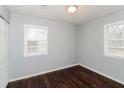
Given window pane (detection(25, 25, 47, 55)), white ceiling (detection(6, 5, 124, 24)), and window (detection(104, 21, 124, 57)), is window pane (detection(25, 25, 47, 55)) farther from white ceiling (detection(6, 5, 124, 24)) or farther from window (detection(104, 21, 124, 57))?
window (detection(104, 21, 124, 57))

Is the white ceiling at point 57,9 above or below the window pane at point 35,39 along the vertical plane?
above

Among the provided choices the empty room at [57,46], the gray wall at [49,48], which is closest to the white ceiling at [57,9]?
the empty room at [57,46]

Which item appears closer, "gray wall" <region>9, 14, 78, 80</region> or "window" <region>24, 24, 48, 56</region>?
"gray wall" <region>9, 14, 78, 80</region>

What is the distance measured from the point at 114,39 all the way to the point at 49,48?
2.42m

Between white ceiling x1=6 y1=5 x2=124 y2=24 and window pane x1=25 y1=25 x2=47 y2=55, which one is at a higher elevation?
white ceiling x1=6 y1=5 x2=124 y2=24

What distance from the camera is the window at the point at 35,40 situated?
3227 millimetres

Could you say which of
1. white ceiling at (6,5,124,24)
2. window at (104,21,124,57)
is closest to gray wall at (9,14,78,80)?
white ceiling at (6,5,124,24)

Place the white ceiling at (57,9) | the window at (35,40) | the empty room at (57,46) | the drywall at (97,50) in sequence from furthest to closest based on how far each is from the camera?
the window at (35,40)
the drywall at (97,50)
the empty room at (57,46)
the white ceiling at (57,9)

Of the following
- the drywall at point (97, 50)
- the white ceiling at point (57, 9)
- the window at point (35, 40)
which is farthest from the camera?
the window at point (35, 40)

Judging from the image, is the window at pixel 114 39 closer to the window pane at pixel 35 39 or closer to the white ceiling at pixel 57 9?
the white ceiling at pixel 57 9

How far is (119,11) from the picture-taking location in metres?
2.76

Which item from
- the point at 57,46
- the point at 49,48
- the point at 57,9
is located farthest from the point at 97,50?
the point at 57,9

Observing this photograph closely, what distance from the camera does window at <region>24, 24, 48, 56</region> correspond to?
3.23m
